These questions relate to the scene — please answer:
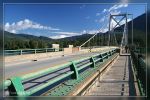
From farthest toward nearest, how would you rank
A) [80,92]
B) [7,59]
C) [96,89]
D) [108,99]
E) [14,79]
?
[7,59], [96,89], [80,92], [108,99], [14,79]

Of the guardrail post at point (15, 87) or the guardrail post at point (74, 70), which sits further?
the guardrail post at point (74, 70)

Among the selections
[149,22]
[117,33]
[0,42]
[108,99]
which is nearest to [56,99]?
[108,99]

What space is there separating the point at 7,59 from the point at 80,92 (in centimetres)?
1728

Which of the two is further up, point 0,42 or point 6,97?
point 0,42

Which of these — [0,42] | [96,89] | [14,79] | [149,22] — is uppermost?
[149,22]

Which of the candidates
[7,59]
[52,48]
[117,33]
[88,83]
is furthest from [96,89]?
[117,33]

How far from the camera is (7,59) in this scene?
76.7ft

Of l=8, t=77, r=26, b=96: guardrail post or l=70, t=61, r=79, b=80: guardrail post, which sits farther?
l=70, t=61, r=79, b=80: guardrail post

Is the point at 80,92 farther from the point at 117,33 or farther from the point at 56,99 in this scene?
the point at 117,33

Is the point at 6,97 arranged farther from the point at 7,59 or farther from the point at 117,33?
the point at 117,33

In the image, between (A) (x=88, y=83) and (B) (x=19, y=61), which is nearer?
(A) (x=88, y=83)

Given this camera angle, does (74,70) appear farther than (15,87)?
Yes

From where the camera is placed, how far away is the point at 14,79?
408 centimetres

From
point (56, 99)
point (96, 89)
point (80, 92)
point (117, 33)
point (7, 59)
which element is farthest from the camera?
point (117, 33)
